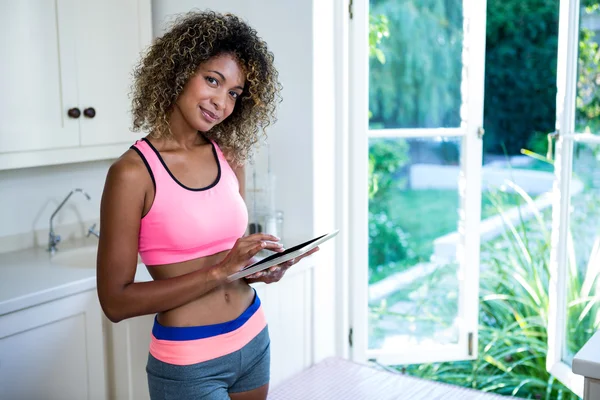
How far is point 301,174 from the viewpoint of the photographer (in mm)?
2898

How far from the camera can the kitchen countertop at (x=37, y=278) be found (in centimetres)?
220

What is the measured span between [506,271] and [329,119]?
1.43m

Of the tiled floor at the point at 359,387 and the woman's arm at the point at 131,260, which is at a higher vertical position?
the woman's arm at the point at 131,260

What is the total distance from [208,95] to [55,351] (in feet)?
3.74

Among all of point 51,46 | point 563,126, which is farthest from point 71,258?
point 563,126

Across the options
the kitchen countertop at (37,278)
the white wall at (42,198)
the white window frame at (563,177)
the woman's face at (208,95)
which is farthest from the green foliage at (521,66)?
the woman's face at (208,95)

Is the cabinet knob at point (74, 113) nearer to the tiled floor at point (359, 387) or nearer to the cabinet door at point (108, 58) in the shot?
the cabinet door at point (108, 58)

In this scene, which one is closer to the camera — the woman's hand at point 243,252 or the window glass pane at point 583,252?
the woman's hand at point 243,252

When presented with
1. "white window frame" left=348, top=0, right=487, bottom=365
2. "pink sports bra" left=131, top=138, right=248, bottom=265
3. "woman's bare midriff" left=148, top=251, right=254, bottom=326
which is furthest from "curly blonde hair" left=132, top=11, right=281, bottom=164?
"white window frame" left=348, top=0, right=487, bottom=365

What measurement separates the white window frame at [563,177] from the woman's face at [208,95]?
1.69 meters

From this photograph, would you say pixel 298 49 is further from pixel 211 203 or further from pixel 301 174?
pixel 211 203

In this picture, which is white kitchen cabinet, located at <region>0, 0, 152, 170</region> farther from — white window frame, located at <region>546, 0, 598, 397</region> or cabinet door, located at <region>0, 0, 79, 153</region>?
white window frame, located at <region>546, 0, 598, 397</region>

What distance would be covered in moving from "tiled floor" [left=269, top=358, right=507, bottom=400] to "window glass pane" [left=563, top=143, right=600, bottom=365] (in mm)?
503

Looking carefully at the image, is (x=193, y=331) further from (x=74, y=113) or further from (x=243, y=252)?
(x=74, y=113)
